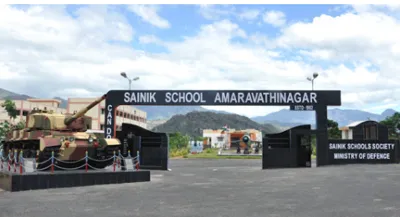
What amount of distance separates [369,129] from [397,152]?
4.90 m

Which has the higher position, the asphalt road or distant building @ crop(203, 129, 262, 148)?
distant building @ crop(203, 129, 262, 148)

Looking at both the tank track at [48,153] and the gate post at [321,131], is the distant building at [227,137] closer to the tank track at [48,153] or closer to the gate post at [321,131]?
the gate post at [321,131]

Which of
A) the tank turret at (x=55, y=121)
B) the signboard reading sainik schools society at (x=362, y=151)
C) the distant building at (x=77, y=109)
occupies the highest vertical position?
the distant building at (x=77, y=109)

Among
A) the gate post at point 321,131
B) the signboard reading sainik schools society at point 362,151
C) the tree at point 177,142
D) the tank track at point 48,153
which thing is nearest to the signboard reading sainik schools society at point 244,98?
the gate post at point 321,131

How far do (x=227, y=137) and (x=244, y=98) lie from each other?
53127mm

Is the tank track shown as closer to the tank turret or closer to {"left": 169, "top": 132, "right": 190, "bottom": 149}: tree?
the tank turret

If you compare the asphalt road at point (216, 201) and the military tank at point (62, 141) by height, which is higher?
the military tank at point (62, 141)

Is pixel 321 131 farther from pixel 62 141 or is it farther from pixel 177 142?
pixel 177 142

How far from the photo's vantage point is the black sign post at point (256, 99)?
2308 centimetres

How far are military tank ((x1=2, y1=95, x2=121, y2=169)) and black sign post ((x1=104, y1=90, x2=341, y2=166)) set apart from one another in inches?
155

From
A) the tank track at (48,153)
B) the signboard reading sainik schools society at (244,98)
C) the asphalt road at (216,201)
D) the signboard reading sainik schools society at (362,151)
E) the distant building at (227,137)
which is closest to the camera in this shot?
the asphalt road at (216,201)

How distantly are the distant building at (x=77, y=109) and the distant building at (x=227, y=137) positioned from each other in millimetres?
19415

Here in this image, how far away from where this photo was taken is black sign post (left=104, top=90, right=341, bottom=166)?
75.7ft

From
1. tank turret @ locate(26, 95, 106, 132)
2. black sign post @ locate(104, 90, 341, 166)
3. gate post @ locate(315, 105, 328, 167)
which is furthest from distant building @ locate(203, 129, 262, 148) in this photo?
tank turret @ locate(26, 95, 106, 132)
